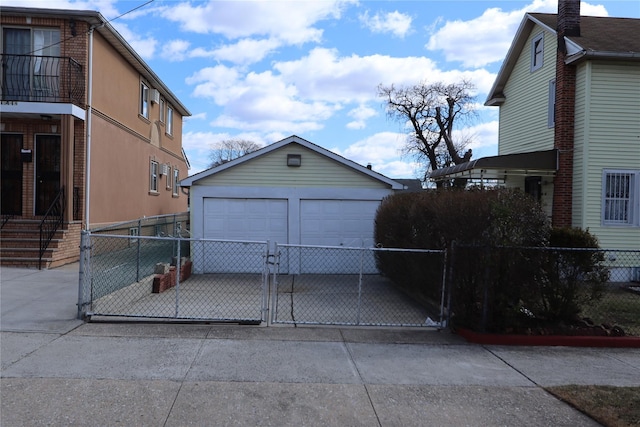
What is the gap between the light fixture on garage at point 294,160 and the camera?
13422 mm

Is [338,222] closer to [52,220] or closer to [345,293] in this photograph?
[345,293]

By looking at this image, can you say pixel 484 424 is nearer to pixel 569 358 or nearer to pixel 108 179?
pixel 569 358

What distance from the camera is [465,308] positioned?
280 inches

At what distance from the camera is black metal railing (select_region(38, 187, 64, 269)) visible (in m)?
12.2

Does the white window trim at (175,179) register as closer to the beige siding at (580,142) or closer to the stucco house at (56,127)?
the stucco house at (56,127)

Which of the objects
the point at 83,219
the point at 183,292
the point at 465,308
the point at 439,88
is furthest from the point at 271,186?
the point at 439,88

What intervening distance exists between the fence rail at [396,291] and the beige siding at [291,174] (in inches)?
→ 104

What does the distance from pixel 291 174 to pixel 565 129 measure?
25.4ft

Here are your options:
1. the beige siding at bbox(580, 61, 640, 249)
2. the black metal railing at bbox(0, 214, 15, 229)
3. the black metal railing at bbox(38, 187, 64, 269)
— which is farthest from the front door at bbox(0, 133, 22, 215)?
the beige siding at bbox(580, 61, 640, 249)

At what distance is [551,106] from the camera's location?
14.7 metres

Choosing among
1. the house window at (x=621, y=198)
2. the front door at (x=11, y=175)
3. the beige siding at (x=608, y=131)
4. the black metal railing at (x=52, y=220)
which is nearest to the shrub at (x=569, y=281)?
the beige siding at (x=608, y=131)

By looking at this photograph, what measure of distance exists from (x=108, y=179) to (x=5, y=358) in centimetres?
1146

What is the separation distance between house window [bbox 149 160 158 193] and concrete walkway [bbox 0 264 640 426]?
1445 cm

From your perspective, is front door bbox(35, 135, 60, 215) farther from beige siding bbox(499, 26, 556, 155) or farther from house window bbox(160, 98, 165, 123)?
beige siding bbox(499, 26, 556, 155)
